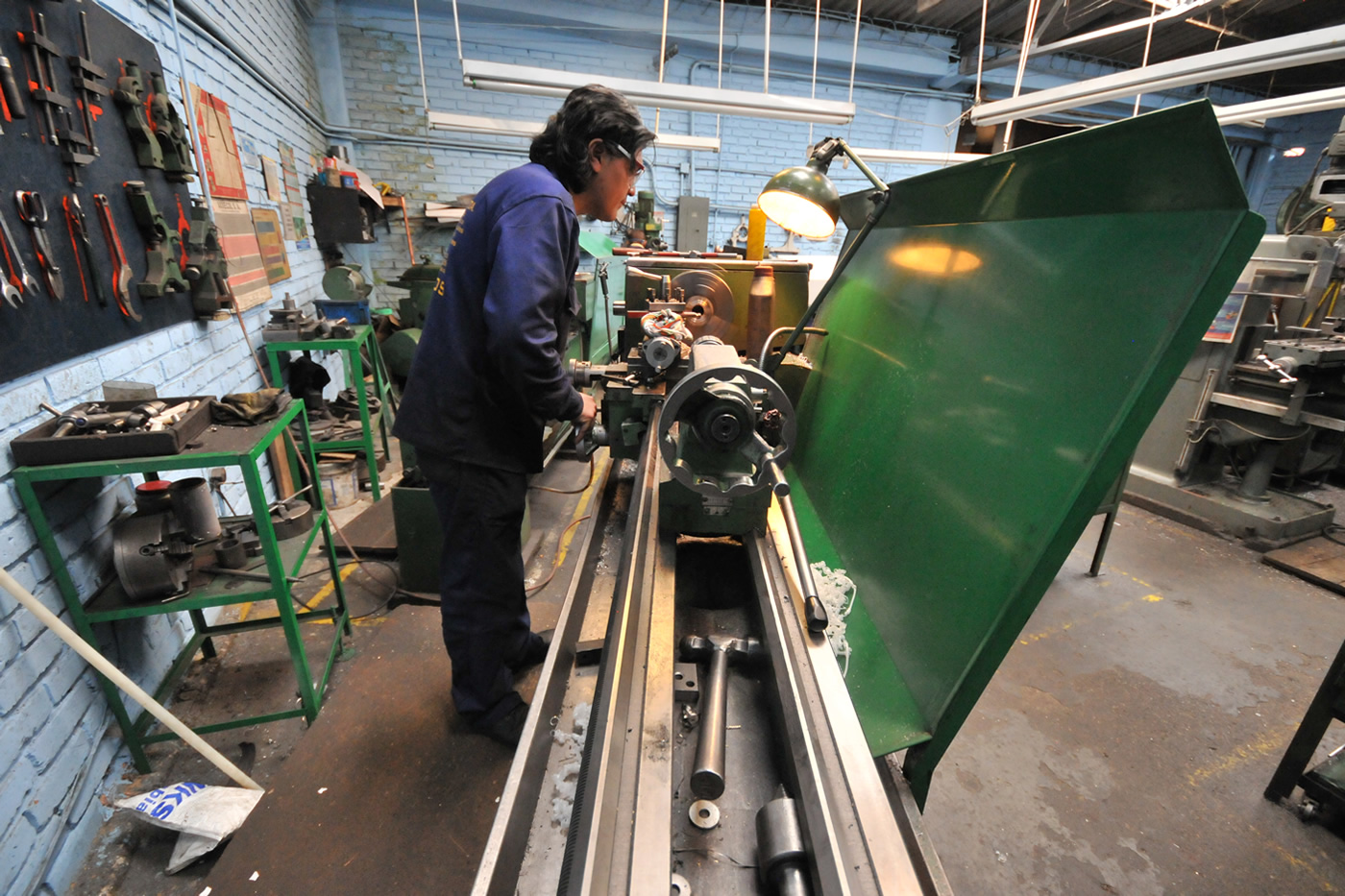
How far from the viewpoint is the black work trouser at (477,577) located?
1.35 meters

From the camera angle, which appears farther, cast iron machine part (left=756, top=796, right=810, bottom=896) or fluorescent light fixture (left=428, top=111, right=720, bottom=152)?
fluorescent light fixture (left=428, top=111, right=720, bottom=152)

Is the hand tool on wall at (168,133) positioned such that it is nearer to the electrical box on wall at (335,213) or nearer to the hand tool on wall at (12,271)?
the hand tool on wall at (12,271)

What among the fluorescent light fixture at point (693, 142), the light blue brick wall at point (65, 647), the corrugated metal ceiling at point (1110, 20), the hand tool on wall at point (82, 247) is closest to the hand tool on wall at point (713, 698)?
the light blue brick wall at point (65, 647)

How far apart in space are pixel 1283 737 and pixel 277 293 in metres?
4.68

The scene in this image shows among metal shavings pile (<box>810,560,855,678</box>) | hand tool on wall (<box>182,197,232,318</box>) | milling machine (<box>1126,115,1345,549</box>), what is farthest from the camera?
milling machine (<box>1126,115,1345,549</box>)

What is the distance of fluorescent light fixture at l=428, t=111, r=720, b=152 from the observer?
306 cm

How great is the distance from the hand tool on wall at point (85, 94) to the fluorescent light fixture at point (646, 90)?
116cm

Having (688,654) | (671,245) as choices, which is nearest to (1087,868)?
(688,654)

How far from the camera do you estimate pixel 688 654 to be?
42.0 inches

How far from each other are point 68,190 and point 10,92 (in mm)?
242

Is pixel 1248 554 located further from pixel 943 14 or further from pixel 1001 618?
pixel 943 14

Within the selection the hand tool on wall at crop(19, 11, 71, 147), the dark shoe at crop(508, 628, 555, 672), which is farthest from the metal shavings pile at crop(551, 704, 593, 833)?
the hand tool on wall at crop(19, 11, 71, 147)

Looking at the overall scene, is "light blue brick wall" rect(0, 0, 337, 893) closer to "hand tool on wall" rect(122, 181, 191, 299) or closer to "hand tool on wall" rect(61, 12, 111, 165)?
"hand tool on wall" rect(122, 181, 191, 299)

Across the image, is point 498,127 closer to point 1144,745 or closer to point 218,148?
point 218,148
